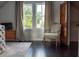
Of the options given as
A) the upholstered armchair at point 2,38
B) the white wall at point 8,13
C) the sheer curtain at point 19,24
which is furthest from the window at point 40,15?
the upholstered armchair at point 2,38

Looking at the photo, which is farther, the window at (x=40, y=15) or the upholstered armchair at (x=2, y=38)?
the window at (x=40, y=15)

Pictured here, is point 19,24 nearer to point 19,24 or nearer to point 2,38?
point 19,24

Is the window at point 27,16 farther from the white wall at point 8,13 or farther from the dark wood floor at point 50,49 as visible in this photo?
the dark wood floor at point 50,49

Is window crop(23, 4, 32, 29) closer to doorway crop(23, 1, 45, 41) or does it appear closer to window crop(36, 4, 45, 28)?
doorway crop(23, 1, 45, 41)

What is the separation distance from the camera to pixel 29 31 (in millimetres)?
1962

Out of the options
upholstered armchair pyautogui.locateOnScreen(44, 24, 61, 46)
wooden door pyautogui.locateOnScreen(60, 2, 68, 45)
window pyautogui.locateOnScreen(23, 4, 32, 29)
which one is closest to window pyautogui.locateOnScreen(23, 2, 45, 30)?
window pyautogui.locateOnScreen(23, 4, 32, 29)

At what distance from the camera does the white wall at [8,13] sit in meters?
1.79

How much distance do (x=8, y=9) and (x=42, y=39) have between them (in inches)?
23.4

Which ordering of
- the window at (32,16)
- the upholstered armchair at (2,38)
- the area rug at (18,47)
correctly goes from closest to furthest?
the upholstered armchair at (2,38), the area rug at (18,47), the window at (32,16)

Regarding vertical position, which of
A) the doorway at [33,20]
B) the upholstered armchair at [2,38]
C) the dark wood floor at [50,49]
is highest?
the doorway at [33,20]

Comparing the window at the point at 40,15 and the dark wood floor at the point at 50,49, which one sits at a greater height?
the window at the point at 40,15

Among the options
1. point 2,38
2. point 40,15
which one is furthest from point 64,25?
point 2,38

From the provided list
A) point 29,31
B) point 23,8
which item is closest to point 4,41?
point 29,31

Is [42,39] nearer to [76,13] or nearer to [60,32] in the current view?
[60,32]
